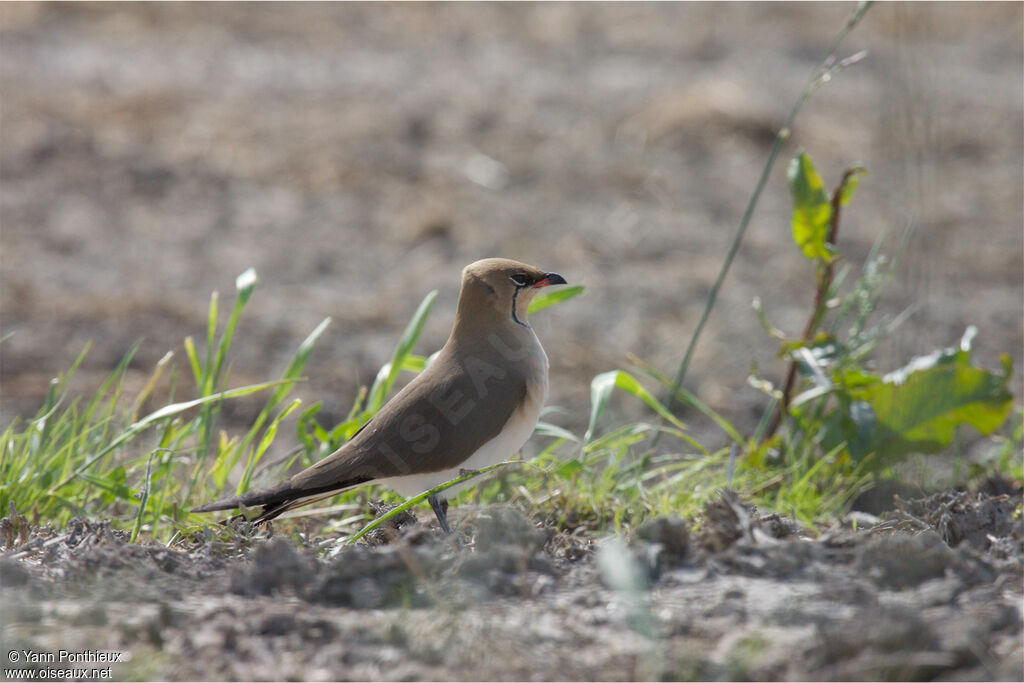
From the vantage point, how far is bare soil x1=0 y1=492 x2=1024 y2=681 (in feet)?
6.79

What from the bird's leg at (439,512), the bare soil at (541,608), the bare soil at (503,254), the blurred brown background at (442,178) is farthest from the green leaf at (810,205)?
the bird's leg at (439,512)

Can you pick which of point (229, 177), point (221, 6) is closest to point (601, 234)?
point (229, 177)

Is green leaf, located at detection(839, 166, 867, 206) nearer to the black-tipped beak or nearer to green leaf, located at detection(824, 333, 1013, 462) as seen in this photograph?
green leaf, located at detection(824, 333, 1013, 462)

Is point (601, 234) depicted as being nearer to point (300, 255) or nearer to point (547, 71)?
point (300, 255)

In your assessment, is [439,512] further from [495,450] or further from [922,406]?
[922,406]

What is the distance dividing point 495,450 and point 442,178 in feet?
15.3

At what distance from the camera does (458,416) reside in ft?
10.4

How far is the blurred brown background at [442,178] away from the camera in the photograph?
586cm

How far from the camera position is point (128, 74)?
9.14 metres

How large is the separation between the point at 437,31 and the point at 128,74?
291cm

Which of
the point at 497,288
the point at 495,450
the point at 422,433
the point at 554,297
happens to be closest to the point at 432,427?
the point at 422,433

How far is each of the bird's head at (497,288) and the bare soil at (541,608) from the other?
0.92 metres

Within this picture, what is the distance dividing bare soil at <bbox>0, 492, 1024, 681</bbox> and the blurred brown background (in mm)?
2217

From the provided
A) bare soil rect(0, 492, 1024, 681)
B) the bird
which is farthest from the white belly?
bare soil rect(0, 492, 1024, 681)
